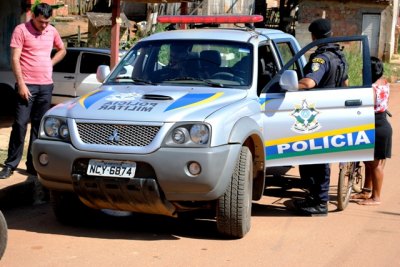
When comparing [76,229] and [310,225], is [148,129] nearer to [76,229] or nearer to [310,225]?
[76,229]

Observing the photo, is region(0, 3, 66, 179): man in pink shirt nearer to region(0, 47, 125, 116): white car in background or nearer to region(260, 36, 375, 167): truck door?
region(260, 36, 375, 167): truck door

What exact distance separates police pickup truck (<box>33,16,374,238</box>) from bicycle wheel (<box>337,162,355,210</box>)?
1.98 ft

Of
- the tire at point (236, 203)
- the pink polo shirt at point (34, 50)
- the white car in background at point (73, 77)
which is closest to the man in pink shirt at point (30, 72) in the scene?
the pink polo shirt at point (34, 50)

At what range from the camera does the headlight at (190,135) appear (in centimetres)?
586

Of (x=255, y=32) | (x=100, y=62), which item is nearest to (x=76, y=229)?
(x=255, y=32)

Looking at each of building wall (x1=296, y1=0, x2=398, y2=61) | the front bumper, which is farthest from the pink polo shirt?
building wall (x1=296, y1=0, x2=398, y2=61)

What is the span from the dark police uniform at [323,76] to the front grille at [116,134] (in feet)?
6.98

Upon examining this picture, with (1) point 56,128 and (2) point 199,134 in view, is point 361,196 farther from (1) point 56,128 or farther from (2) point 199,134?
(1) point 56,128

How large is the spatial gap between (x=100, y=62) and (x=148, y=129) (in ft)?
28.0

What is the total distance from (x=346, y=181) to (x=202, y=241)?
2.33 meters

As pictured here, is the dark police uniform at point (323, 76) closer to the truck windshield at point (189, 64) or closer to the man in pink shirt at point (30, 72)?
the truck windshield at point (189, 64)

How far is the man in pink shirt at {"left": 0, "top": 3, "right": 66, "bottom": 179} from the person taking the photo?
798 cm

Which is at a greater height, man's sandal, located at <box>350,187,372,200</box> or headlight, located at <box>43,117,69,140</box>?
headlight, located at <box>43,117,69,140</box>

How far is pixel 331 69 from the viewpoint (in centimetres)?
736
